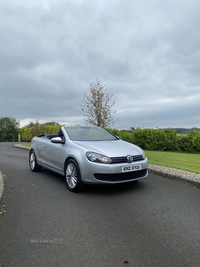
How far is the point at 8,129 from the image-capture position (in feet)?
198

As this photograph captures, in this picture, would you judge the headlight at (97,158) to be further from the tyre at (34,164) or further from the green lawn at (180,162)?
the green lawn at (180,162)

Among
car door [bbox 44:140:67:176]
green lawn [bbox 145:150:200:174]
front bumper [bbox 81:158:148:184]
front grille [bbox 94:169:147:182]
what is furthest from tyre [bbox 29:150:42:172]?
green lawn [bbox 145:150:200:174]

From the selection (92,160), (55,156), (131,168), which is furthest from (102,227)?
(55,156)

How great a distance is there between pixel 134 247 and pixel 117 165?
7.05 feet

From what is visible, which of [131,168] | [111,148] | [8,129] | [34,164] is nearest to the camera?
[131,168]

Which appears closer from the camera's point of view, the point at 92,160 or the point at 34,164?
the point at 92,160

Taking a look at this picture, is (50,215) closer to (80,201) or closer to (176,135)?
(80,201)

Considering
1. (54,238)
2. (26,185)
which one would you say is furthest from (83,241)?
(26,185)

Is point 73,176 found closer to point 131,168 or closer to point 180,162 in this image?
point 131,168

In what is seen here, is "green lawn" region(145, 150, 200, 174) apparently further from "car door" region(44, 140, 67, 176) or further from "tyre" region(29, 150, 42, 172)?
"tyre" region(29, 150, 42, 172)

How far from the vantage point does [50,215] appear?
3852 millimetres

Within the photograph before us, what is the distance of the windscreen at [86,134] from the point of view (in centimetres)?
608

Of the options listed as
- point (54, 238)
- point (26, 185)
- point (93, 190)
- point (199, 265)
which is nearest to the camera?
point (199, 265)

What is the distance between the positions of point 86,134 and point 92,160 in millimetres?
1620
